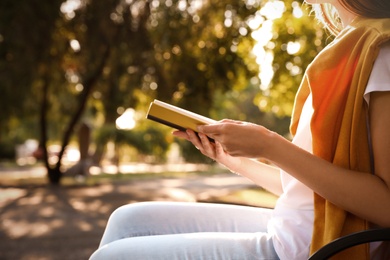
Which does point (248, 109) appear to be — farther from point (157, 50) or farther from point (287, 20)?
point (287, 20)

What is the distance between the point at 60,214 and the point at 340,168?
7885mm

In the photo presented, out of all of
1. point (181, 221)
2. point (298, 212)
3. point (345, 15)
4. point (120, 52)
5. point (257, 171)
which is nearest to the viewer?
point (298, 212)

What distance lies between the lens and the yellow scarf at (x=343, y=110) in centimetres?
138

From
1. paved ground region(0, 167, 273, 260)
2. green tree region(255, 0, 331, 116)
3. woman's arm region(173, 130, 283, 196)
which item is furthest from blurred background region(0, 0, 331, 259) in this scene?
woman's arm region(173, 130, 283, 196)

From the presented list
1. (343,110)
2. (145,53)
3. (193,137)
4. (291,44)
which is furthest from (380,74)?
(145,53)

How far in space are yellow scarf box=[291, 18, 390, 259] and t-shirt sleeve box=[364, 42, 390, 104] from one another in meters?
0.01

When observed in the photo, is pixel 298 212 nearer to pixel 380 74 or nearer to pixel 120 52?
pixel 380 74

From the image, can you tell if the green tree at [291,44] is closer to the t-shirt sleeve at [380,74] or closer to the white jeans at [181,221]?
the white jeans at [181,221]

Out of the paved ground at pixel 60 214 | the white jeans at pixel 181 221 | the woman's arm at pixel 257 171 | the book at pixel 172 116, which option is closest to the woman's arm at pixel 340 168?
the book at pixel 172 116

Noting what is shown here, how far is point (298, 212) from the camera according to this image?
4.88 ft

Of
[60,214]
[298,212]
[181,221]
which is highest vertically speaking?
[298,212]

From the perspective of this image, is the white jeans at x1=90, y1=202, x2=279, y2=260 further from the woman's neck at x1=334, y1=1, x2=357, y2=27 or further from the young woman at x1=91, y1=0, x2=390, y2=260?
the woman's neck at x1=334, y1=1, x2=357, y2=27

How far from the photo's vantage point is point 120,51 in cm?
1319

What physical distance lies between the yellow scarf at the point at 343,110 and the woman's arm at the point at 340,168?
0.04 m
